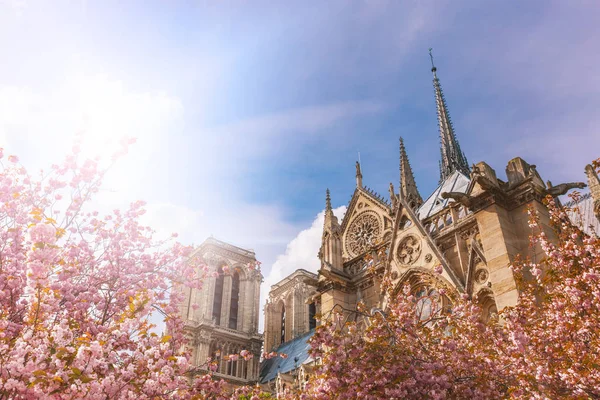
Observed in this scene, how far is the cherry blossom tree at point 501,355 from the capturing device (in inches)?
320

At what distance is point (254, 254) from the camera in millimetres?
70750

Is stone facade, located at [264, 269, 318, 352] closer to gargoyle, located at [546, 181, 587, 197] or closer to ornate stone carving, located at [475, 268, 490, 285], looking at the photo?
ornate stone carving, located at [475, 268, 490, 285]

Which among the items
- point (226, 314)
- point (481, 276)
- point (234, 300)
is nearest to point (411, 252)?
point (481, 276)

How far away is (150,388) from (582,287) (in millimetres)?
8107

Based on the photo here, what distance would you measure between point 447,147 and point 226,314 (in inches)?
1330

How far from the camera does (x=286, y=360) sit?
→ 192ft

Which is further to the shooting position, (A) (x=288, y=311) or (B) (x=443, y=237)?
(A) (x=288, y=311)

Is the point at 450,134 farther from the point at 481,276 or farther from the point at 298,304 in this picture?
the point at 481,276

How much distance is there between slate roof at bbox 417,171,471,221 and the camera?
22.4 metres

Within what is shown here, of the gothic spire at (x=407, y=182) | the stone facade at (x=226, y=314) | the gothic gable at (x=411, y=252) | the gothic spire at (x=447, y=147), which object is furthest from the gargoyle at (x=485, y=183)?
the stone facade at (x=226, y=314)

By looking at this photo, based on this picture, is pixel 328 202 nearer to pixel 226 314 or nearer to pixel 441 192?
pixel 441 192

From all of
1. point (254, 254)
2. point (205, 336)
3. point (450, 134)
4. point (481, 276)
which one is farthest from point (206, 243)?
point (481, 276)

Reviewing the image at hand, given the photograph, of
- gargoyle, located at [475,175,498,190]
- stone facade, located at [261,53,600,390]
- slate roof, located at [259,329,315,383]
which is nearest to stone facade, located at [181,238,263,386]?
slate roof, located at [259,329,315,383]

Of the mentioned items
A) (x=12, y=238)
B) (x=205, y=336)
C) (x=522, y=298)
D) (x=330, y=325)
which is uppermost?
(x=205, y=336)
